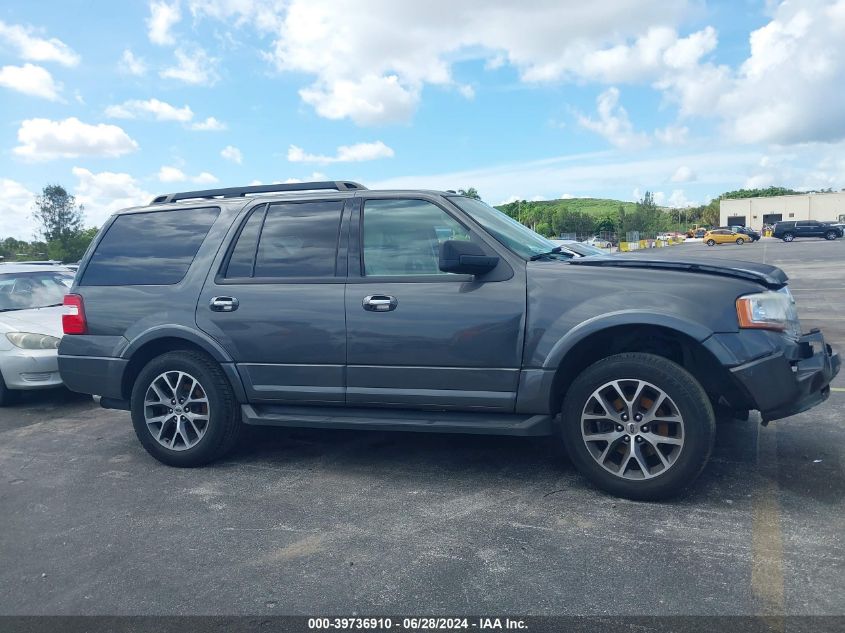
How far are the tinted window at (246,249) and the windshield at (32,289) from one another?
450 cm

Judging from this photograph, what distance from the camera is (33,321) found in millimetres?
7379

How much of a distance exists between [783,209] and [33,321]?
377 ft

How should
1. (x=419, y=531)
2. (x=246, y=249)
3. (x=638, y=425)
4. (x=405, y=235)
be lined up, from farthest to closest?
(x=246, y=249)
(x=405, y=235)
(x=638, y=425)
(x=419, y=531)

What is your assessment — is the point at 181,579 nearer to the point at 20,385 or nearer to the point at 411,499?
the point at 411,499

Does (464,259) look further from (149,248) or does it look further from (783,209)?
(783,209)

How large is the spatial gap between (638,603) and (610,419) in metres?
1.21

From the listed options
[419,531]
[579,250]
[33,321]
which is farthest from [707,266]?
[33,321]

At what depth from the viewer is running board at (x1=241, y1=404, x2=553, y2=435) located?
13.5 ft

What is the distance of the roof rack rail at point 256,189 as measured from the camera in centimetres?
493

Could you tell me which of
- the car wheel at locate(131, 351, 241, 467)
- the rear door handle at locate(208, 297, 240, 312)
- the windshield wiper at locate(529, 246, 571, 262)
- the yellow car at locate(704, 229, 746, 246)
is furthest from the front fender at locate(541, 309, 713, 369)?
the yellow car at locate(704, 229, 746, 246)

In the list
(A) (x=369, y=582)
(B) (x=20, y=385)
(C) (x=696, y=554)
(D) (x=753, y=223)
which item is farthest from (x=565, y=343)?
(D) (x=753, y=223)

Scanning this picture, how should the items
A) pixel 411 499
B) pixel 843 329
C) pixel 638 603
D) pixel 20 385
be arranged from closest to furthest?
1. pixel 638 603
2. pixel 411 499
3. pixel 20 385
4. pixel 843 329

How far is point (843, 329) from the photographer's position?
963cm

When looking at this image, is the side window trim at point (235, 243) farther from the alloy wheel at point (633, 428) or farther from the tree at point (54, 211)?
the tree at point (54, 211)
